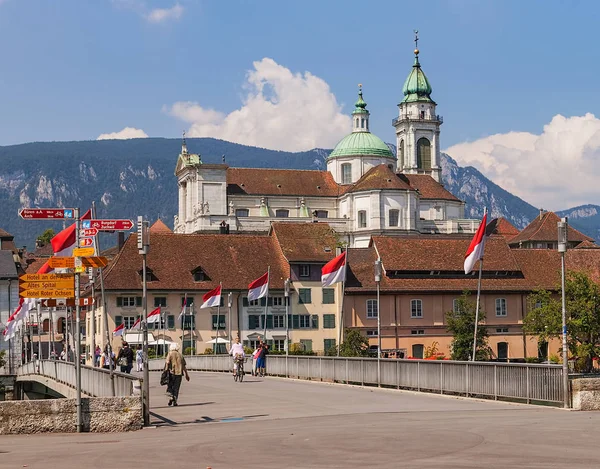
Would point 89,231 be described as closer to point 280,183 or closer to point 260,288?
point 260,288

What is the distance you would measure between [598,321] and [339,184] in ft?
300

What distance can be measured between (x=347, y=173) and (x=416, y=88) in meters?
28.1

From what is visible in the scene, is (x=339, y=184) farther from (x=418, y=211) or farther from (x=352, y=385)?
(x=352, y=385)

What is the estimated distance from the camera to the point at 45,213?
21.4m

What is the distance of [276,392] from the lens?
33.1 m

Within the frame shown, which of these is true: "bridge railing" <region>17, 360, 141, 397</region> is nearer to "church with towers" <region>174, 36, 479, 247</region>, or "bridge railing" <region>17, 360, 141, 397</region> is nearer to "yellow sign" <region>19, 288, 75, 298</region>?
"yellow sign" <region>19, 288, 75, 298</region>

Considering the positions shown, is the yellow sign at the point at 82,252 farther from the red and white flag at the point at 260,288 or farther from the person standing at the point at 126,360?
the red and white flag at the point at 260,288

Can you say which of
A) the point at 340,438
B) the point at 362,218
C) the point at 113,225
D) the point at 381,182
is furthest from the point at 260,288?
the point at 381,182

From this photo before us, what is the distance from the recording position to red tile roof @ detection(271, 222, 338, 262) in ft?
295

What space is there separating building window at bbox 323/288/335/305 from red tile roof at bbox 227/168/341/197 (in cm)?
6090

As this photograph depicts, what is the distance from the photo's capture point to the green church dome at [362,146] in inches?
6339

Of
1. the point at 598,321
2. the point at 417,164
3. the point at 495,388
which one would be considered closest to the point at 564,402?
the point at 495,388

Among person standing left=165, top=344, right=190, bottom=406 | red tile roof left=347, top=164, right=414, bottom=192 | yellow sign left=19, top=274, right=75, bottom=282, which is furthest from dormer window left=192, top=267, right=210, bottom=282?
yellow sign left=19, top=274, right=75, bottom=282

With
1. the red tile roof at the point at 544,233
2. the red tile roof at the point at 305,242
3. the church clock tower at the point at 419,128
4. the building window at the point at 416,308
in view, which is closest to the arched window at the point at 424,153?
the church clock tower at the point at 419,128
